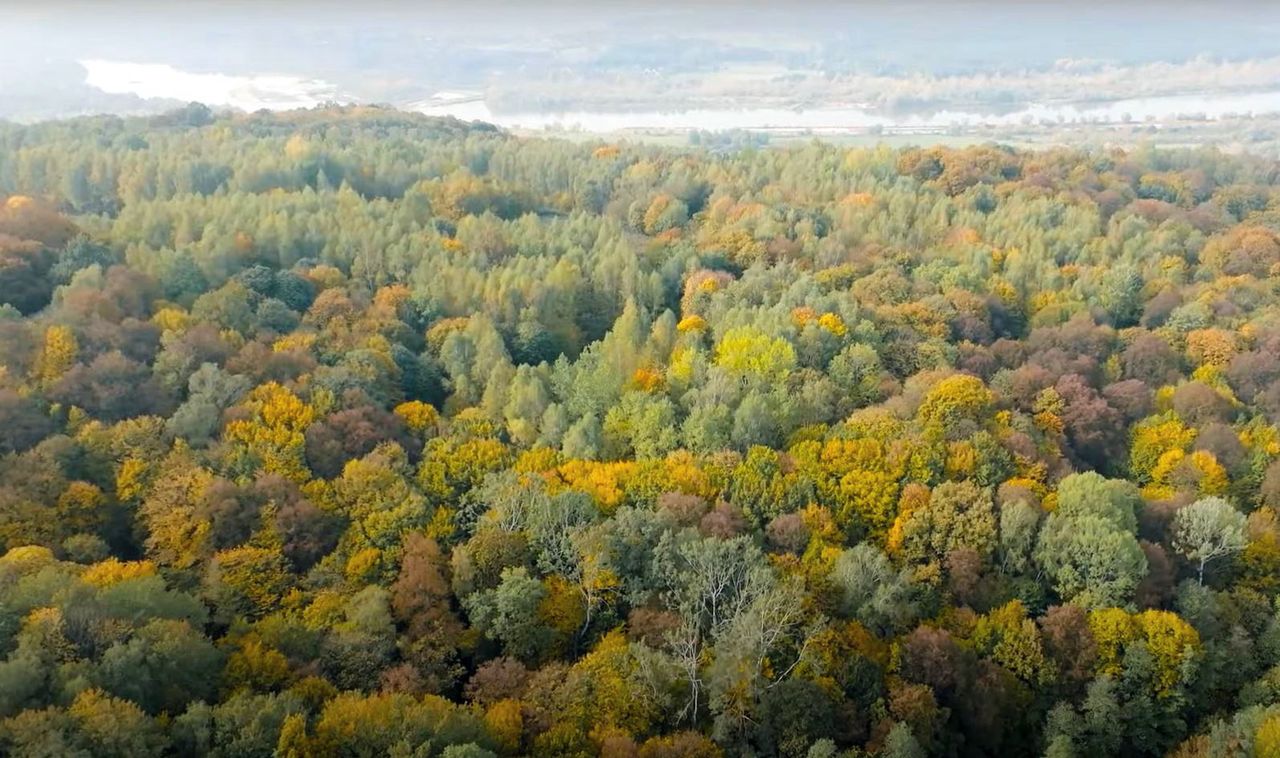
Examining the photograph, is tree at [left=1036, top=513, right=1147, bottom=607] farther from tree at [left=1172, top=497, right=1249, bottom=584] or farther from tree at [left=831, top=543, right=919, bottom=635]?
tree at [left=831, top=543, right=919, bottom=635]

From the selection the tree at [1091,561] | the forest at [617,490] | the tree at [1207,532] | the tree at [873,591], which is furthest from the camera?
the tree at [1207,532]

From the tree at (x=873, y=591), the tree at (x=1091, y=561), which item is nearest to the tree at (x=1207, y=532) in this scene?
the tree at (x=1091, y=561)

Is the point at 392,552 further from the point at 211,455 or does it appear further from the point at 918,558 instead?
the point at 918,558

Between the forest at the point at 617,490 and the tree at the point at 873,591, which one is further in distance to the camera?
the tree at the point at 873,591

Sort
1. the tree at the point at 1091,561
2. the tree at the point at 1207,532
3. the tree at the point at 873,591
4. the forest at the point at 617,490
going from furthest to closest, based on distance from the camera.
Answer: the tree at the point at 1207,532 < the tree at the point at 1091,561 < the tree at the point at 873,591 < the forest at the point at 617,490

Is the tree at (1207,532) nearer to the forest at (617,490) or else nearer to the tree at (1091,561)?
the forest at (617,490)

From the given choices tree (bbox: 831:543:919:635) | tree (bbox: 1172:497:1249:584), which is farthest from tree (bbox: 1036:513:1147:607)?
tree (bbox: 831:543:919:635)

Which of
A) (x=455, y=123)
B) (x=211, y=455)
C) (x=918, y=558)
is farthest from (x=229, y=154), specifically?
(x=918, y=558)
